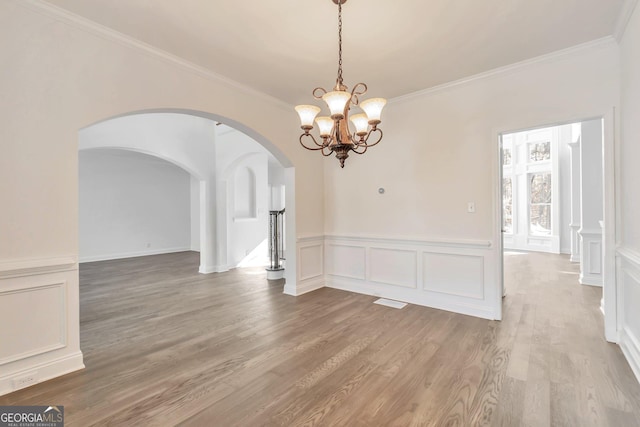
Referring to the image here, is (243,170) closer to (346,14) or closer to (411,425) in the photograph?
(346,14)

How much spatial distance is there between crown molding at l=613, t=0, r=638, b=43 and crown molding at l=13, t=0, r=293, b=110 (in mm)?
3621

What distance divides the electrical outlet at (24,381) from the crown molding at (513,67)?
15.4 ft

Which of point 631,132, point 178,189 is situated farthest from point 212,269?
point 631,132

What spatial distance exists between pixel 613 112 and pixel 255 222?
651 centimetres

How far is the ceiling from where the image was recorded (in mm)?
2291

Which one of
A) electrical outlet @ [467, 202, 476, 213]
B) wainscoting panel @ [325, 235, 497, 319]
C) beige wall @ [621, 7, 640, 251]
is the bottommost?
wainscoting panel @ [325, 235, 497, 319]

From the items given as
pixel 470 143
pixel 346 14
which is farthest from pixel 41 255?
pixel 470 143

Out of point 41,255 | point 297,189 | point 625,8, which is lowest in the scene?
point 41,255

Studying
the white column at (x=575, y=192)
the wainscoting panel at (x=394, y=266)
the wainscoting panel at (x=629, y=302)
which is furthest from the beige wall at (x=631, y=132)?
the white column at (x=575, y=192)

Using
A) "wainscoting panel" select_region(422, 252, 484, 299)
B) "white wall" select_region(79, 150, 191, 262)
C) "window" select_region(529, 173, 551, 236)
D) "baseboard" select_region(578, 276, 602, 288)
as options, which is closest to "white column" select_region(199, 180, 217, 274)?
"white wall" select_region(79, 150, 191, 262)

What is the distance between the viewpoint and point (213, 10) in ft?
7.67

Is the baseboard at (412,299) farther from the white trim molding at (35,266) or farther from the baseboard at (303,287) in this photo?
the white trim molding at (35,266)

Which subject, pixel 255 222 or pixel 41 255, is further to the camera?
pixel 255 222

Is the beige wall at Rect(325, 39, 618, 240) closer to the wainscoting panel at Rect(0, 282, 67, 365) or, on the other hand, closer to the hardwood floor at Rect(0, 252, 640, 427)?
the hardwood floor at Rect(0, 252, 640, 427)
